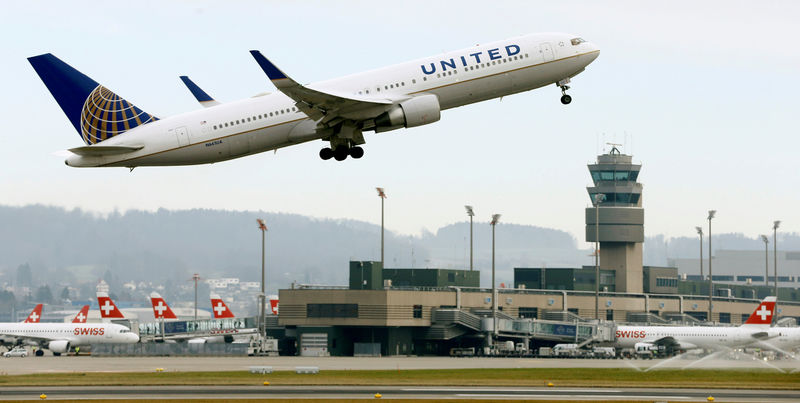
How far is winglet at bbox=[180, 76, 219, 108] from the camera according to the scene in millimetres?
74000

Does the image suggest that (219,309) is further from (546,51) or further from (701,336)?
(546,51)

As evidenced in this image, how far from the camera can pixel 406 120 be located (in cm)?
6900

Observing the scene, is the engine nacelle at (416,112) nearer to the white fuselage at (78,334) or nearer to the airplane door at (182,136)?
the airplane door at (182,136)

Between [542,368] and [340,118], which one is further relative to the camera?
[542,368]

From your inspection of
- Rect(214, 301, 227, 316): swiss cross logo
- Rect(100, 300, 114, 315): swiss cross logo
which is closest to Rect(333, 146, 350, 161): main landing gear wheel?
Rect(214, 301, 227, 316): swiss cross logo

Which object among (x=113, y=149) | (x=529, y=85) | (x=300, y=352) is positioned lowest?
(x=300, y=352)

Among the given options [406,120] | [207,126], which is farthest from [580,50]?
[207,126]

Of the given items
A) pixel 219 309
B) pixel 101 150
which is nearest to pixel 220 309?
pixel 219 309

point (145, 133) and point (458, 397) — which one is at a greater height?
point (145, 133)

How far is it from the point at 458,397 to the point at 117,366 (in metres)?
46.2

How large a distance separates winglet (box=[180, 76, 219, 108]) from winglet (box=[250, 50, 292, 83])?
10.3 metres

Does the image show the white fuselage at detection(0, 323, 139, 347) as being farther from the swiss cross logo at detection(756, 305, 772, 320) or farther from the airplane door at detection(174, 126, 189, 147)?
the swiss cross logo at detection(756, 305, 772, 320)

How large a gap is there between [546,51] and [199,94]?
23311 mm

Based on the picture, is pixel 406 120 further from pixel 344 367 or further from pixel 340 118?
pixel 344 367
